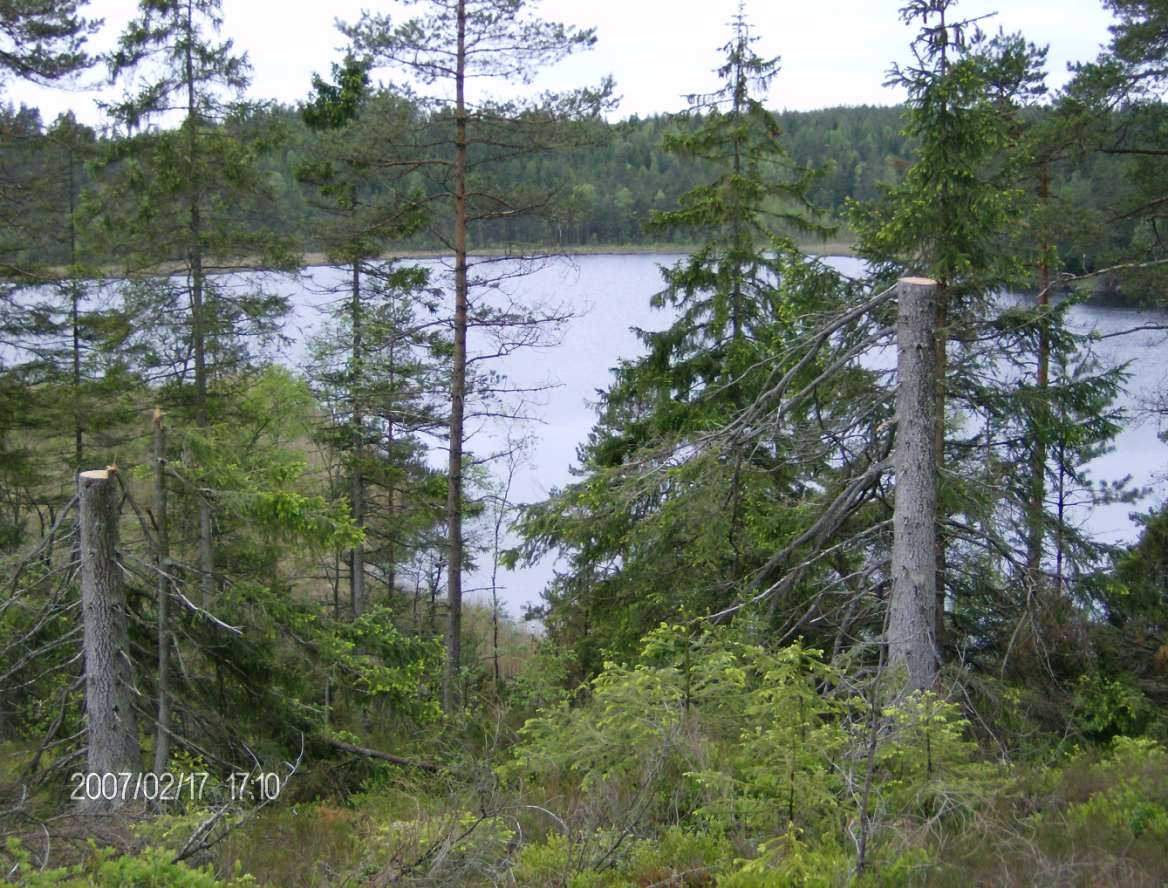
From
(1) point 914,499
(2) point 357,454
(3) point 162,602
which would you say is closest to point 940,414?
(1) point 914,499

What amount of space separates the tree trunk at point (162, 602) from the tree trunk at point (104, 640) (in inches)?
7.8

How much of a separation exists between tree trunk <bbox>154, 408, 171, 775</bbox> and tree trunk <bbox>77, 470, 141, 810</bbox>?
0.20 m

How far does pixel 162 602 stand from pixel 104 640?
439mm

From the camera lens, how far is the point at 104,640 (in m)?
6.96

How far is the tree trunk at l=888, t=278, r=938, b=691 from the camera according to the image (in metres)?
6.92

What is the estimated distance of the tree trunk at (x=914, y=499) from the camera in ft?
22.7

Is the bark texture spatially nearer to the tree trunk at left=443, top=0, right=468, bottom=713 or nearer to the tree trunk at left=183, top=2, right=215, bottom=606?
the tree trunk at left=443, top=0, right=468, bottom=713

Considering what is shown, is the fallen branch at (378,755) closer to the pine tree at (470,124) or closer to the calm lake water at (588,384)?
the pine tree at (470,124)

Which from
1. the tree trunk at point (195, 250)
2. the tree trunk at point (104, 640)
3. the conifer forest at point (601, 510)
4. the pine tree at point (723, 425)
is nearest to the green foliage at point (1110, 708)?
the conifer forest at point (601, 510)

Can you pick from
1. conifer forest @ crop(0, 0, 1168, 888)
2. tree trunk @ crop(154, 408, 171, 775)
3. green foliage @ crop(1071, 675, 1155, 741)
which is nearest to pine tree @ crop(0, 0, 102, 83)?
conifer forest @ crop(0, 0, 1168, 888)

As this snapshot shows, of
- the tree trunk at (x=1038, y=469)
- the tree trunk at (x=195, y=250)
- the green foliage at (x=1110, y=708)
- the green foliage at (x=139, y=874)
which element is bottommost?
the green foliage at (x=1110, y=708)

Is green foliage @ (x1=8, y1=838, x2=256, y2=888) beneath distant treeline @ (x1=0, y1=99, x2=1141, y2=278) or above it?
beneath

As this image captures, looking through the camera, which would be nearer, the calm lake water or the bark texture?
the bark texture

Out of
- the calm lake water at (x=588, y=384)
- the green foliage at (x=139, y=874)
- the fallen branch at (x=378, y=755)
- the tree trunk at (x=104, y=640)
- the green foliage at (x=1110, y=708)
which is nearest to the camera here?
the green foliage at (x=139, y=874)
